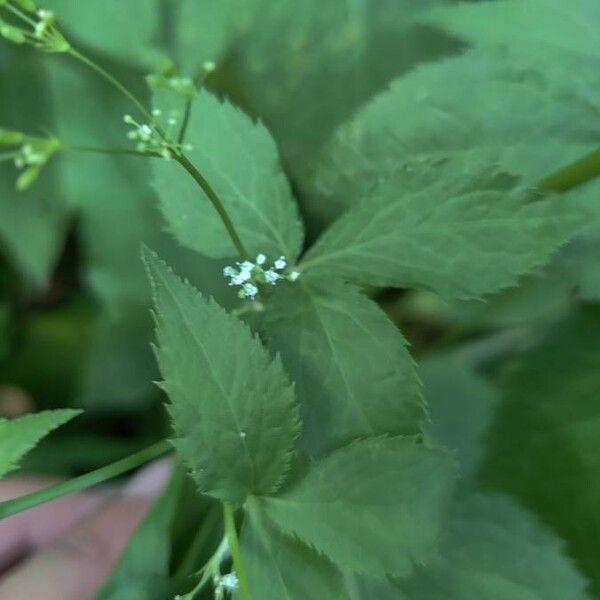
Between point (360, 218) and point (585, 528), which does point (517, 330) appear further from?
point (360, 218)

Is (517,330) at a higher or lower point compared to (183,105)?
lower

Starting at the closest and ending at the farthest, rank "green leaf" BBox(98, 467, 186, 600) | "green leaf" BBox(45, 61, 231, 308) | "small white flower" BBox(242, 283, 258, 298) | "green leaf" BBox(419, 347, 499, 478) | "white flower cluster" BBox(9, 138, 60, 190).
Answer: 1. "white flower cluster" BBox(9, 138, 60, 190)
2. "small white flower" BBox(242, 283, 258, 298)
3. "green leaf" BBox(98, 467, 186, 600)
4. "green leaf" BBox(419, 347, 499, 478)
5. "green leaf" BBox(45, 61, 231, 308)

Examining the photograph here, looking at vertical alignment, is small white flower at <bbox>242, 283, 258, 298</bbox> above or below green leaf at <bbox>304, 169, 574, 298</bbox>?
above

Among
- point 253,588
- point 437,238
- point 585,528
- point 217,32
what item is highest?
point 217,32

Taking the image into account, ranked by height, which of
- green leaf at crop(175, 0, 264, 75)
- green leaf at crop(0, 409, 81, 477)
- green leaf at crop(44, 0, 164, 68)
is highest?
green leaf at crop(44, 0, 164, 68)

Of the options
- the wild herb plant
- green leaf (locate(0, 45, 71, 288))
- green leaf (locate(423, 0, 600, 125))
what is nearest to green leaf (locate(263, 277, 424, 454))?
the wild herb plant

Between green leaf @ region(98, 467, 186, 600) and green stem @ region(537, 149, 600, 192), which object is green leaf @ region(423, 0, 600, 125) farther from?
green leaf @ region(98, 467, 186, 600)

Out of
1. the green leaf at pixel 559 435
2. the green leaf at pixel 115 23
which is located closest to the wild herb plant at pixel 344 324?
the green leaf at pixel 559 435

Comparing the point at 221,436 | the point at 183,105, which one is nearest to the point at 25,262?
the point at 183,105
